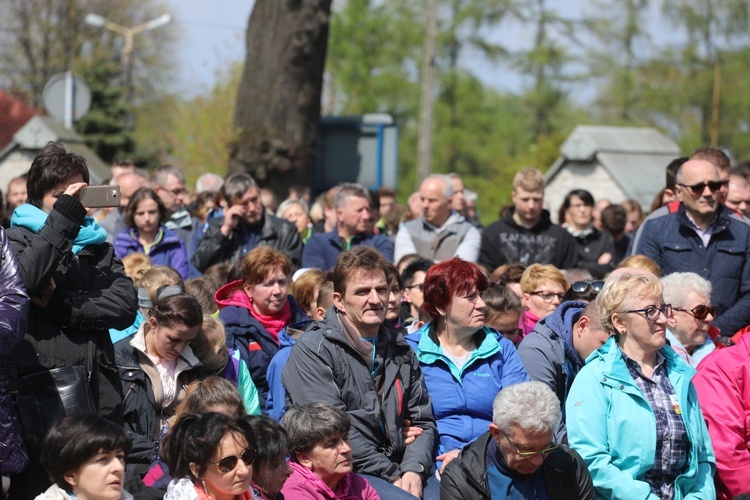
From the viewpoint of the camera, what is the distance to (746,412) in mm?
5766

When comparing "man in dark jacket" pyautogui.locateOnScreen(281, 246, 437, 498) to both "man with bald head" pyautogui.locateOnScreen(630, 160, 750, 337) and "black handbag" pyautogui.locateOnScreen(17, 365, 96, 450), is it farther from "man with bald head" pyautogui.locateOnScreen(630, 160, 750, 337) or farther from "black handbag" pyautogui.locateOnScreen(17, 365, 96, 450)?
"man with bald head" pyautogui.locateOnScreen(630, 160, 750, 337)

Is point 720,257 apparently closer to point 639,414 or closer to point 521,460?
point 639,414

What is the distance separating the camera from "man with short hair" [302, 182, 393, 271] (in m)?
8.78

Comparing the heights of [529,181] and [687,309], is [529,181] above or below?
above

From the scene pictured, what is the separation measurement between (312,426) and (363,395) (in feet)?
1.94

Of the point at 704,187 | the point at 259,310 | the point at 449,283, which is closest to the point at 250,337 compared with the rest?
the point at 259,310

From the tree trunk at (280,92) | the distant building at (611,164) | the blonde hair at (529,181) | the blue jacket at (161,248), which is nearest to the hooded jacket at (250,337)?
the blue jacket at (161,248)

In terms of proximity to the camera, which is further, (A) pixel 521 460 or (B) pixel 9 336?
(A) pixel 521 460

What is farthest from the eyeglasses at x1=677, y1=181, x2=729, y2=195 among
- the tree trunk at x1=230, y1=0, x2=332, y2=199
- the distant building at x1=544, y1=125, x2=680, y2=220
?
the distant building at x1=544, y1=125, x2=680, y2=220

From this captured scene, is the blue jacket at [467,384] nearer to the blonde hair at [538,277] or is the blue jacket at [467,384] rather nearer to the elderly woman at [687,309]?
the elderly woman at [687,309]

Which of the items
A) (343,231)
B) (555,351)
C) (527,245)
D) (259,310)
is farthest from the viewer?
(527,245)

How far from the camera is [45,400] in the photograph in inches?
187

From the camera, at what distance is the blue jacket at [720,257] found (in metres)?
7.67

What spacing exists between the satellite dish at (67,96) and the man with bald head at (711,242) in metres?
10.8
